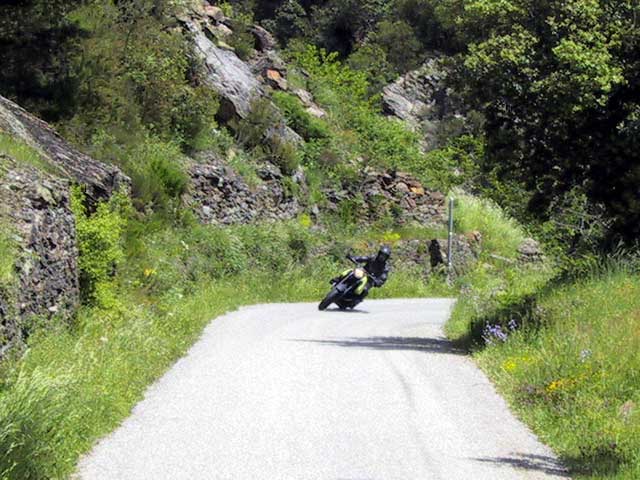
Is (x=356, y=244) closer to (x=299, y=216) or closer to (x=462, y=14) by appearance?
(x=299, y=216)

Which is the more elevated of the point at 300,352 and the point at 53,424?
the point at 53,424

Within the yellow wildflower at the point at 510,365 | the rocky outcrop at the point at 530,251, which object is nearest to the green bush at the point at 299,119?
the rocky outcrop at the point at 530,251

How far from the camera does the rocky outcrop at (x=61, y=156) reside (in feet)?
57.3

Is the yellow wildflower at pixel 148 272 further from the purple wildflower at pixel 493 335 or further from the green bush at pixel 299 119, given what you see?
the green bush at pixel 299 119

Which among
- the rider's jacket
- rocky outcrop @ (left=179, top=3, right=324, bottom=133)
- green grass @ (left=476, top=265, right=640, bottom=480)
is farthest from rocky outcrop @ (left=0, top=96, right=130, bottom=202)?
rocky outcrop @ (left=179, top=3, right=324, bottom=133)

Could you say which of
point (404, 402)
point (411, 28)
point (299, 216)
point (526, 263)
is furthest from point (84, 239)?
point (411, 28)

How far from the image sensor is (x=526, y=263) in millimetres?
41375

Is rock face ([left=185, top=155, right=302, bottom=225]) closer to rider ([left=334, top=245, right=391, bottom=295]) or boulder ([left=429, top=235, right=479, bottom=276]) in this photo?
boulder ([left=429, top=235, right=479, bottom=276])

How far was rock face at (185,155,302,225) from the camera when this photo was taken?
108 ft

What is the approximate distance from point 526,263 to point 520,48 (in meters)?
25.4

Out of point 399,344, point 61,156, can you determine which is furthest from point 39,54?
point 399,344

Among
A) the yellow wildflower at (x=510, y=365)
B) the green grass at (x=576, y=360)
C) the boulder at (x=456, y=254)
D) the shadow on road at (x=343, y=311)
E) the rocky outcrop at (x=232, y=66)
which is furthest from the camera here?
the boulder at (x=456, y=254)

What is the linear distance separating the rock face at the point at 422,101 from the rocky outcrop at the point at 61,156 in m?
37.8

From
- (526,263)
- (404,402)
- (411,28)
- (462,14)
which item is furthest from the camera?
(411,28)
